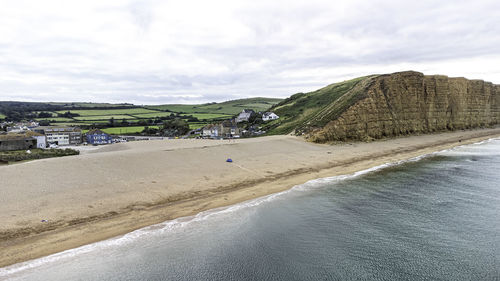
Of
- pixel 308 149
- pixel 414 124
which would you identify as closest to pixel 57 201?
pixel 308 149

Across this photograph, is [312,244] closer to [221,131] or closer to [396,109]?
[221,131]

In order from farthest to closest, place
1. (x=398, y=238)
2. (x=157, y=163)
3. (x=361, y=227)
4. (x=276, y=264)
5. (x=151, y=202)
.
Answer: (x=157, y=163) < (x=151, y=202) < (x=361, y=227) < (x=398, y=238) < (x=276, y=264)

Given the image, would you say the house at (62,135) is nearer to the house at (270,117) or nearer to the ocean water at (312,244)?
the house at (270,117)

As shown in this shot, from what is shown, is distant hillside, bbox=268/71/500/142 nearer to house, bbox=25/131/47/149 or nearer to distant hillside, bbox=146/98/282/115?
house, bbox=25/131/47/149

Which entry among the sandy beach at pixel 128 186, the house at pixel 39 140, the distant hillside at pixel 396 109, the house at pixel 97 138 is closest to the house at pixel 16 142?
the house at pixel 39 140

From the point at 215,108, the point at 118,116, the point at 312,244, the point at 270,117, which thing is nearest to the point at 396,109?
the point at 270,117

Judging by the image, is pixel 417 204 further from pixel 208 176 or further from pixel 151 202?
pixel 151 202

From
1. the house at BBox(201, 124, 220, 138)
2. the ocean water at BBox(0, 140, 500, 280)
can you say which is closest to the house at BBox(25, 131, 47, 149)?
the house at BBox(201, 124, 220, 138)
